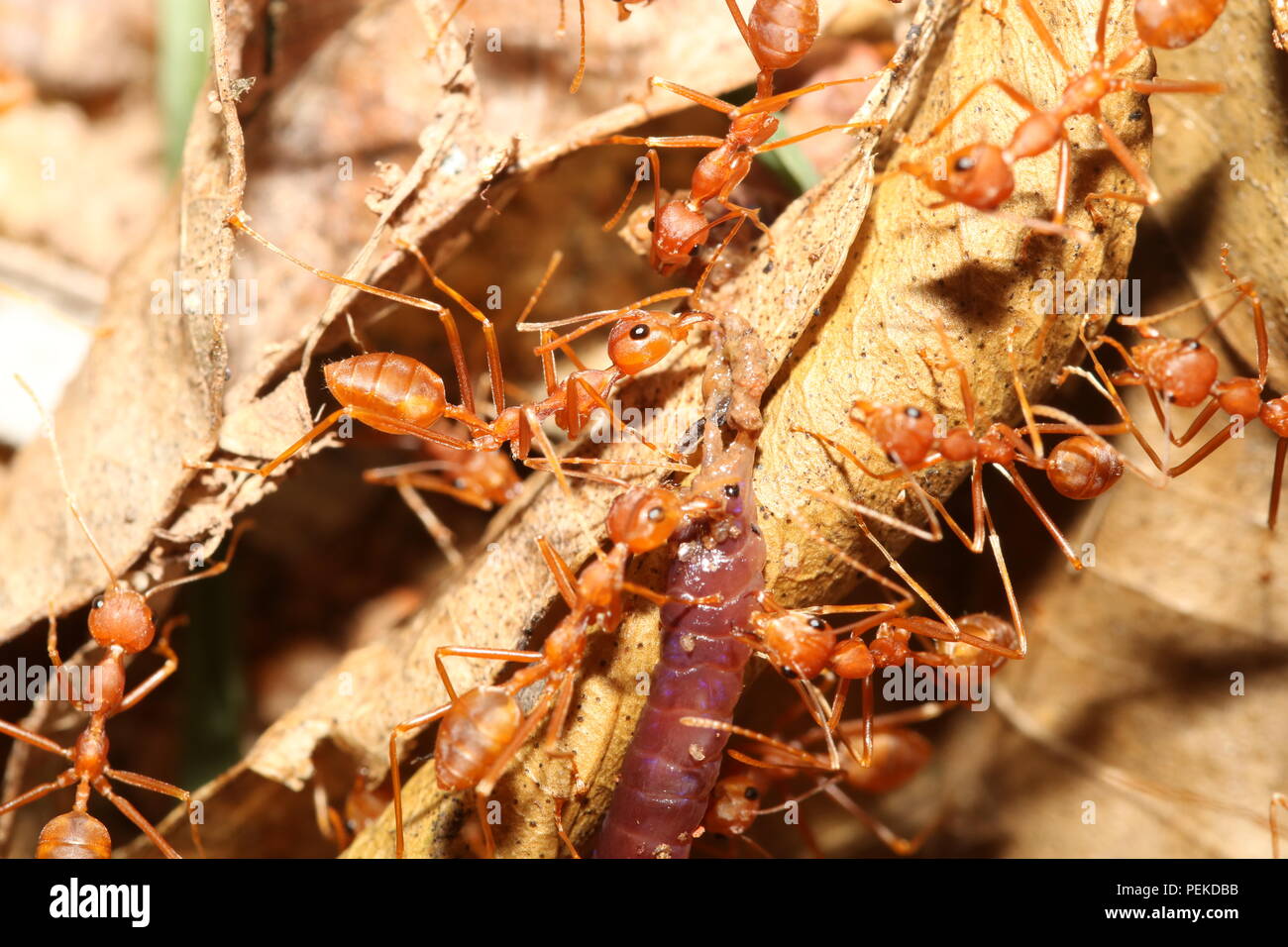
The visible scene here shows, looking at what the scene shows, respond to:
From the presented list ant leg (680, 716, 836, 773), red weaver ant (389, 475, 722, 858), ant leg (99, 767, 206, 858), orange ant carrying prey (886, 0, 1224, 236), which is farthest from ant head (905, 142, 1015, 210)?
ant leg (99, 767, 206, 858)

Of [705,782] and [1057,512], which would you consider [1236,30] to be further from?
[705,782]

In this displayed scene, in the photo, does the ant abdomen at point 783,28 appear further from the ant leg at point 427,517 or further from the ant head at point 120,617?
the ant head at point 120,617

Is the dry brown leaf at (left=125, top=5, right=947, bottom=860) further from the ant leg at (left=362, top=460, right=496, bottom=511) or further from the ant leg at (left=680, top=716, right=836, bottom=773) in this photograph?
the ant leg at (left=362, top=460, right=496, bottom=511)

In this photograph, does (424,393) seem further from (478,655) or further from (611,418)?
(478,655)

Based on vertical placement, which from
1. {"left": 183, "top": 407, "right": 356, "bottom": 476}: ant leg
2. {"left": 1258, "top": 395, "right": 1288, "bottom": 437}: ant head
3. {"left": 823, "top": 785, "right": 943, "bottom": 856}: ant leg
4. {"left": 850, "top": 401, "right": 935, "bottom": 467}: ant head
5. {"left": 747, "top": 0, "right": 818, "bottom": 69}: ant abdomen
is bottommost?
{"left": 823, "top": 785, "right": 943, "bottom": 856}: ant leg

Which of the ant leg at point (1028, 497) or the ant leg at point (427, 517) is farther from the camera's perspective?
the ant leg at point (427, 517)

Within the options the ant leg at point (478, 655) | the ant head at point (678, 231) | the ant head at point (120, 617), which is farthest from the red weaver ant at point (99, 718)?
the ant head at point (678, 231)
